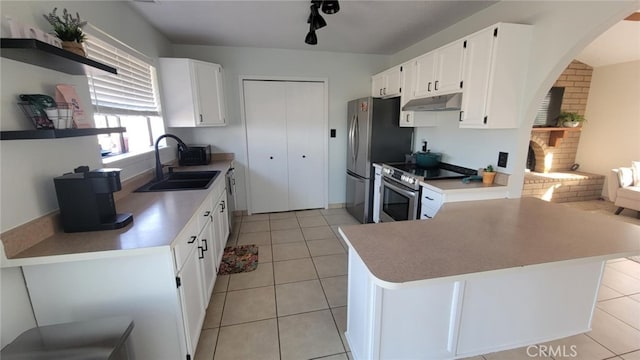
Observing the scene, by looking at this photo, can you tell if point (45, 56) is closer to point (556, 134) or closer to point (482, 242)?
point (482, 242)

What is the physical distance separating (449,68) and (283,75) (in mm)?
2336

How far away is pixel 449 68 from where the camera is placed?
8.10 feet

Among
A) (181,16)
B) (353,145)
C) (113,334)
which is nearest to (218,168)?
(181,16)

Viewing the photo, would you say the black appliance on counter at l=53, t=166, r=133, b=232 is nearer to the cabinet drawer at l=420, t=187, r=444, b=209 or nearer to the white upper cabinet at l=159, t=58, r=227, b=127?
the white upper cabinet at l=159, t=58, r=227, b=127

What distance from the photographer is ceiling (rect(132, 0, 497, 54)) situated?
239cm

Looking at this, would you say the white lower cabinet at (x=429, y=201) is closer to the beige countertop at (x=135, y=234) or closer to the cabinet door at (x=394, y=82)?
the cabinet door at (x=394, y=82)

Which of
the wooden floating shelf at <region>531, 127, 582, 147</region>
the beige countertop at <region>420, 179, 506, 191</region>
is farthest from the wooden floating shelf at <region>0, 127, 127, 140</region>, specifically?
the wooden floating shelf at <region>531, 127, 582, 147</region>

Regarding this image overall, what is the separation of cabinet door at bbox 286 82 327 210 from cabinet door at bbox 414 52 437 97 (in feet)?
5.20

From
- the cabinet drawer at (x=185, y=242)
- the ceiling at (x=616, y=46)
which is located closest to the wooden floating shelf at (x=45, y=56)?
the cabinet drawer at (x=185, y=242)

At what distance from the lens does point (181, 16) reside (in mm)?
2627

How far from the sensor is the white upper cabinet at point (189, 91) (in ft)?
10.2

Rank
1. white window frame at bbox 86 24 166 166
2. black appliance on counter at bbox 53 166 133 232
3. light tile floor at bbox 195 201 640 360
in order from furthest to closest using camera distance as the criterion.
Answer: white window frame at bbox 86 24 166 166
light tile floor at bbox 195 201 640 360
black appliance on counter at bbox 53 166 133 232

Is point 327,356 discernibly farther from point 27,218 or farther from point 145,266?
point 27,218

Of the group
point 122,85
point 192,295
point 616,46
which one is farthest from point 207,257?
point 616,46
